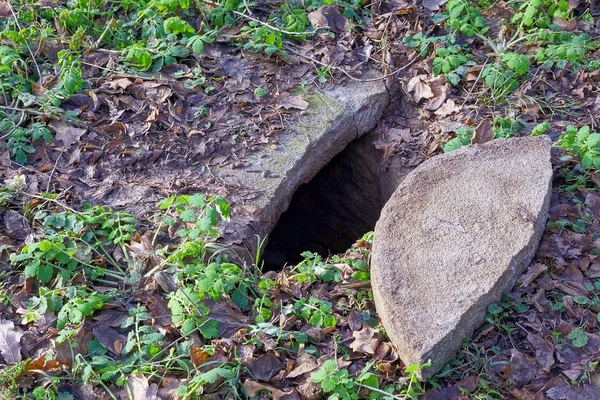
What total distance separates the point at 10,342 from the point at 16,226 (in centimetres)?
72

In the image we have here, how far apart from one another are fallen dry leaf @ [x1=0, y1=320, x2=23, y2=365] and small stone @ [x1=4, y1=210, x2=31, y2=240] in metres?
0.54

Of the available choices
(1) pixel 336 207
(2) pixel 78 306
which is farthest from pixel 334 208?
(2) pixel 78 306

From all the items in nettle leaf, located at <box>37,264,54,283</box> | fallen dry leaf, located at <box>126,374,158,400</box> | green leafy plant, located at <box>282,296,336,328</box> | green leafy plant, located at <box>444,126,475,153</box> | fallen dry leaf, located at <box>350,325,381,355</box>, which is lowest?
fallen dry leaf, located at <box>350,325,381,355</box>

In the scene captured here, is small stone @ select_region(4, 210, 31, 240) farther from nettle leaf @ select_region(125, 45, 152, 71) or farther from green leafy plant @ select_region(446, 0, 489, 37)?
green leafy plant @ select_region(446, 0, 489, 37)

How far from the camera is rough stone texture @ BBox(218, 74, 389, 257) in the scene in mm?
3736

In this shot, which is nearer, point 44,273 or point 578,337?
point 578,337

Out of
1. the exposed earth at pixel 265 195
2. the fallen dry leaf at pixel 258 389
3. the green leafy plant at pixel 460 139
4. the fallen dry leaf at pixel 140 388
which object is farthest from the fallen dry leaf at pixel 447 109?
the fallen dry leaf at pixel 140 388

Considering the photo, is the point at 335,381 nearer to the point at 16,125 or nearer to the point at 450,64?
the point at 450,64

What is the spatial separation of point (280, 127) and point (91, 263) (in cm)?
145

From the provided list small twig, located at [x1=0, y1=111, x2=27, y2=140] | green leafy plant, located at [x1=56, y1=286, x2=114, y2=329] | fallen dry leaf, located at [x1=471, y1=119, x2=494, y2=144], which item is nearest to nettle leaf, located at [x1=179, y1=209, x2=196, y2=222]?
green leafy plant, located at [x1=56, y1=286, x2=114, y2=329]

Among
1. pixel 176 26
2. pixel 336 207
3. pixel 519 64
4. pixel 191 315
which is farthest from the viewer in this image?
pixel 336 207

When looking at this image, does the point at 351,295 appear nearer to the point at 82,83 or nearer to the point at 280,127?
the point at 280,127

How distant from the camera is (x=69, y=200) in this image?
3742 mm

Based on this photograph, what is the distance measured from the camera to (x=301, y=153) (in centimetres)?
409
